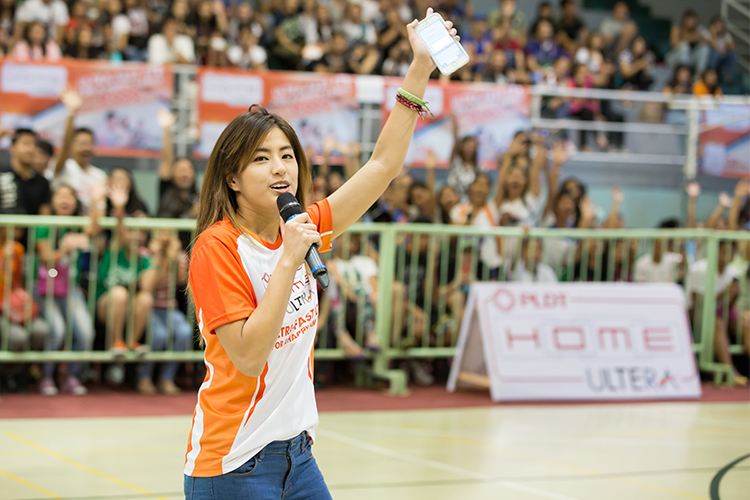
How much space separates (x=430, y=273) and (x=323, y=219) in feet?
19.3

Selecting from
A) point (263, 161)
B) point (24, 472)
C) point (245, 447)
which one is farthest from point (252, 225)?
point (24, 472)

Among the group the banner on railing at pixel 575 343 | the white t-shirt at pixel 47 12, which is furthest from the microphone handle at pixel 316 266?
the white t-shirt at pixel 47 12

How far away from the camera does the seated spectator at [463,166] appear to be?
10.3 meters

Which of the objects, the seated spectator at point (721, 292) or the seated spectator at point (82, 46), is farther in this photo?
the seated spectator at point (82, 46)

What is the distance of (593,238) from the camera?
9.09 meters

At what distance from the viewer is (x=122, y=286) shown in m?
7.52

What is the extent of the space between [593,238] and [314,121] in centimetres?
373

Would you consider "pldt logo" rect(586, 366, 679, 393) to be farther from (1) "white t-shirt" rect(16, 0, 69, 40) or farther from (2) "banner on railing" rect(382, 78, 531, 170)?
(1) "white t-shirt" rect(16, 0, 69, 40)

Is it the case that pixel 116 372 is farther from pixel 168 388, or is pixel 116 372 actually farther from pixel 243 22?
pixel 243 22

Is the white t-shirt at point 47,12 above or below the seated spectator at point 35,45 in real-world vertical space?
above

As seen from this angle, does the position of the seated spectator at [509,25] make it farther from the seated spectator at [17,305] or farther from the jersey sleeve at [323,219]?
the jersey sleeve at [323,219]

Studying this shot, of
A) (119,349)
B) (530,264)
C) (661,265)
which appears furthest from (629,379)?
(119,349)

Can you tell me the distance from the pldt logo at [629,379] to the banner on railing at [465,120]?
3876 mm

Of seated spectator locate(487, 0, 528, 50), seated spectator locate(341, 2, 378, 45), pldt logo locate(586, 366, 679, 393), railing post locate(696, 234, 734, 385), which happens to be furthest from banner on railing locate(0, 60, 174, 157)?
A: seated spectator locate(487, 0, 528, 50)
